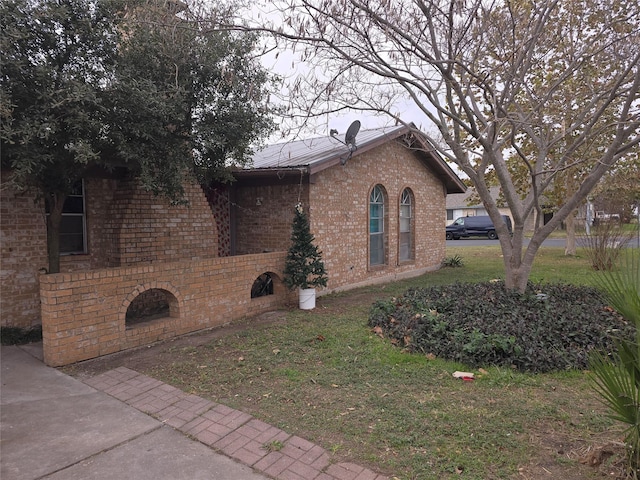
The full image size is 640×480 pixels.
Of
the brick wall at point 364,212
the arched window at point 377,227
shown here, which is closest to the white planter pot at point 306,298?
the brick wall at point 364,212

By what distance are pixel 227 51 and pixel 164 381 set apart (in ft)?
15.7

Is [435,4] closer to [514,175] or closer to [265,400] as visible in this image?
[265,400]

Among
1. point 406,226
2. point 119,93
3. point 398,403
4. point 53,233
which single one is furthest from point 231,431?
point 406,226

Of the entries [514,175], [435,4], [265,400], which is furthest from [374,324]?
[514,175]

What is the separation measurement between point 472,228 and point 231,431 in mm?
33256

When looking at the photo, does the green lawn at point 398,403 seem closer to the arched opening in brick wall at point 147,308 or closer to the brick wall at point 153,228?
the arched opening in brick wall at point 147,308

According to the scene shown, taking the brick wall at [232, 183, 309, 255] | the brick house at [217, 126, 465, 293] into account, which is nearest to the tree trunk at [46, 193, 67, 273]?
the brick house at [217, 126, 465, 293]

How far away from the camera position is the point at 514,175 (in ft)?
53.2

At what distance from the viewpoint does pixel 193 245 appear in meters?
8.25

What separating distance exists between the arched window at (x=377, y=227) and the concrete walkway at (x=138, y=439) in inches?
313

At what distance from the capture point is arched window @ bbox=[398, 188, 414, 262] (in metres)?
12.9

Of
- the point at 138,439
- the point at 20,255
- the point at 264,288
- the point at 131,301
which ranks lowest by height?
→ the point at 138,439

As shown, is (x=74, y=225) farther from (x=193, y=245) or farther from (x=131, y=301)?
(x=131, y=301)

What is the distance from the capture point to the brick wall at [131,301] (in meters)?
5.06
